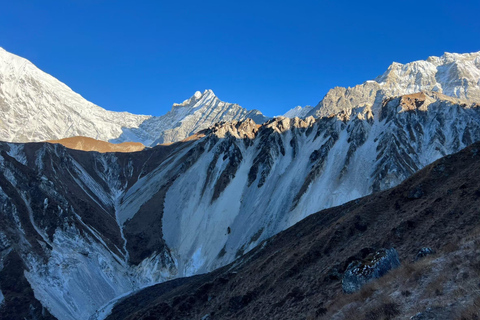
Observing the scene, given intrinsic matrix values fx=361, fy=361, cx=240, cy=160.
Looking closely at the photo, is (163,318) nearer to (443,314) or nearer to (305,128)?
(443,314)

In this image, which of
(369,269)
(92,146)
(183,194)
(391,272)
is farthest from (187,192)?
(391,272)

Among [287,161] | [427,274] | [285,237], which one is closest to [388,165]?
[287,161]

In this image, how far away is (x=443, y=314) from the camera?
11.5 metres

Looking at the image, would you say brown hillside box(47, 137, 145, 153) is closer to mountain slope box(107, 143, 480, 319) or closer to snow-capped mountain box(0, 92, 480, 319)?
snow-capped mountain box(0, 92, 480, 319)

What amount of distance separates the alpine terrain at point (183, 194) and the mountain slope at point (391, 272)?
13.8m

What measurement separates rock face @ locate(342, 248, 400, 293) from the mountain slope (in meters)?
1.16

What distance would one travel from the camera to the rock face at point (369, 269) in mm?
19406

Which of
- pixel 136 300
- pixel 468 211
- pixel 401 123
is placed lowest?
pixel 468 211

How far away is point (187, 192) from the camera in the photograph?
392 ft

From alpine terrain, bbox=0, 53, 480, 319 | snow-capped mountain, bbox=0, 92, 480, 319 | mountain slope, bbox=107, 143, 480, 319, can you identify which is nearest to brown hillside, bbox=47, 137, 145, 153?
alpine terrain, bbox=0, 53, 480, 319

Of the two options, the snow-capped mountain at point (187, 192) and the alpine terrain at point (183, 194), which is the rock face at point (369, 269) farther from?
the snow-capped mountain at point (187, 192)

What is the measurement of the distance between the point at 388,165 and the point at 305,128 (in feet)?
141

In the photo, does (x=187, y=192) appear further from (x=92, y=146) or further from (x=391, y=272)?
(x=391, y=272)

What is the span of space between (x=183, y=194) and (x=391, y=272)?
104 meters
